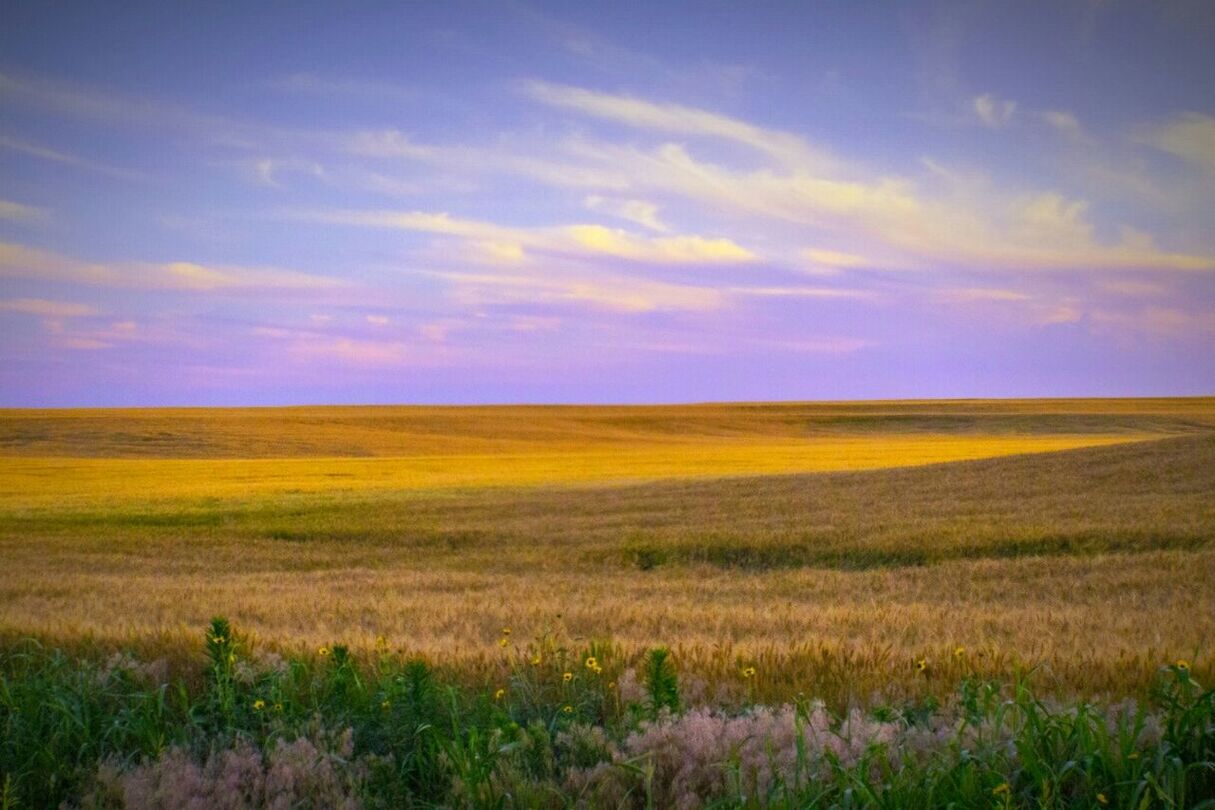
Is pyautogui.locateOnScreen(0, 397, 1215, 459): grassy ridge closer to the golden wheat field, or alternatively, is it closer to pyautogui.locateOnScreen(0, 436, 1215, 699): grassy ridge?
the golden wheat field

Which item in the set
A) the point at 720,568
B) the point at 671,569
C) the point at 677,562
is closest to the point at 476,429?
the point at 677,562

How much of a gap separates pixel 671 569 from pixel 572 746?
13582 mm

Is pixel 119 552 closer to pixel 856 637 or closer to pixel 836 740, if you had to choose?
pixel 856 637

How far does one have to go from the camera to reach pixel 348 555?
20734mm

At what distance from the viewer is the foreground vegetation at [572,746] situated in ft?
12.2

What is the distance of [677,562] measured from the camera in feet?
60.8

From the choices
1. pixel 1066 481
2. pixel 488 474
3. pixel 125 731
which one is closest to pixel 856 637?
A: pixel 125 731

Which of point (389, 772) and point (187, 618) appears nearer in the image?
point (389, 772)

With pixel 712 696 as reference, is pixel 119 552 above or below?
below

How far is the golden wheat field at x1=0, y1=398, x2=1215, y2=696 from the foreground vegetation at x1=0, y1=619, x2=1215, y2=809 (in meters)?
0.98

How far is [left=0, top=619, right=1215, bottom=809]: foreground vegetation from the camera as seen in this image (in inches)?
147

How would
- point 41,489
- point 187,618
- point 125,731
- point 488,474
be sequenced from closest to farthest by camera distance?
point 125,731
point 187,618
point 41,489
point 488,474

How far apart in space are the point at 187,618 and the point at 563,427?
90540 millimetres

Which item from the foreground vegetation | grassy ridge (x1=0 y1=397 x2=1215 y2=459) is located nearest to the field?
the foreground vegetation
